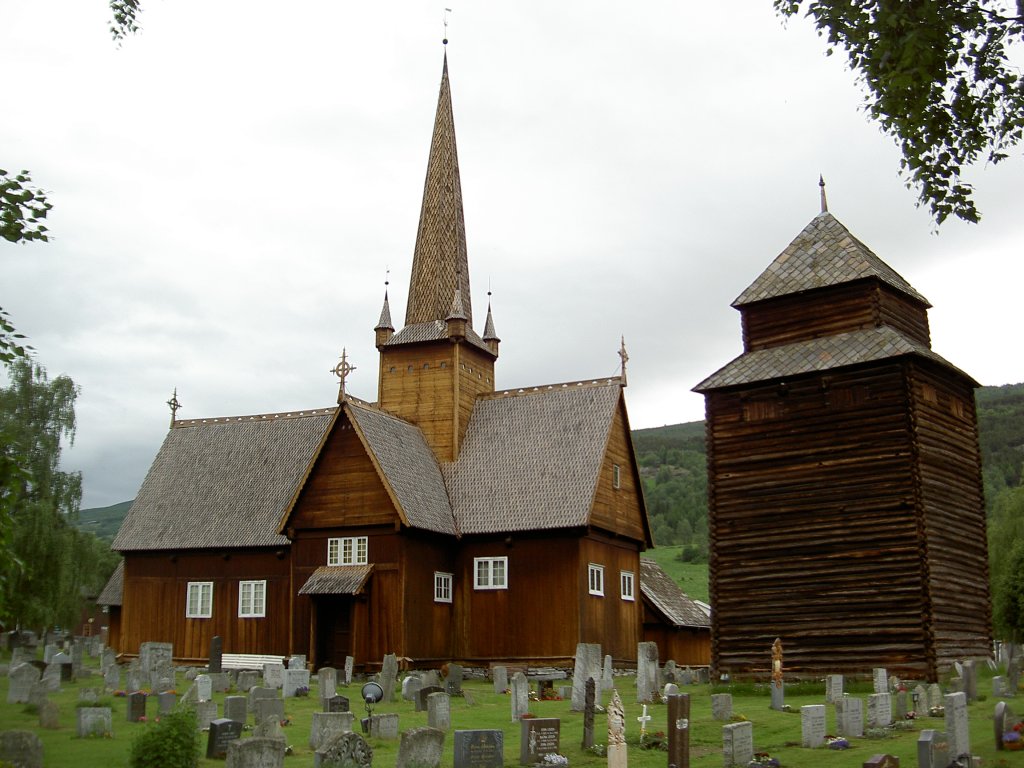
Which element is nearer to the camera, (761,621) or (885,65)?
(885,65)

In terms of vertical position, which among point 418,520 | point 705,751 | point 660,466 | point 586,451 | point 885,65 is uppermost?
point 660,466

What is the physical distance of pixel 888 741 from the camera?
64.1 ft

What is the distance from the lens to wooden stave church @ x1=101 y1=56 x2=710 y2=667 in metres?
34.5

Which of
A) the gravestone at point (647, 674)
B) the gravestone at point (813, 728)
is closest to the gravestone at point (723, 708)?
the gravestone at point (813, 728)

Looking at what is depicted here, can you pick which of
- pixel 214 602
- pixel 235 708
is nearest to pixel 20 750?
pixel 235 708

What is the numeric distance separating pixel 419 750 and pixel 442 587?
20.1 m

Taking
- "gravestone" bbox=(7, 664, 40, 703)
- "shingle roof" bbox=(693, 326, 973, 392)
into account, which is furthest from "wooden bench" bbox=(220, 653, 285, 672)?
"shingle roof" bbox=(693, 326, 973, 392)

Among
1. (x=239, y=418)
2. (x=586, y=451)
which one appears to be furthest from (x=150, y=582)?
(x=586, y=451)

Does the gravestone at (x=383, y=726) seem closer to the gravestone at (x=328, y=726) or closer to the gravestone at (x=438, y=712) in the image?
the gravestone at (x=438, y=712)

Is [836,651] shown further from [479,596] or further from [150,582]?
[150,582]

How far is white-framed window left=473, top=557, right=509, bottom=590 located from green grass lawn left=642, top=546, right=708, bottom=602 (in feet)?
155

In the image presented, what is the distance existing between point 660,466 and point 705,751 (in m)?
163

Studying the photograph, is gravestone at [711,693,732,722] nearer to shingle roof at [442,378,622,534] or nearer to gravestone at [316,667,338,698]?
gravestone at [316,667,338,698]

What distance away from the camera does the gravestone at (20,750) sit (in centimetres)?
1548
